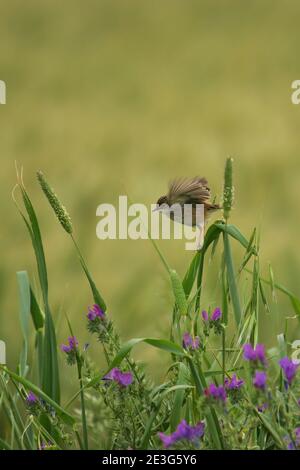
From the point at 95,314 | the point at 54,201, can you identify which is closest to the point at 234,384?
the point at 95,314

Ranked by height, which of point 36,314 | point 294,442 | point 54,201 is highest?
point 54,201

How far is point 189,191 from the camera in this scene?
1.20 m

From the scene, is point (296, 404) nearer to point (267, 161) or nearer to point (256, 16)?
point (267, 161)

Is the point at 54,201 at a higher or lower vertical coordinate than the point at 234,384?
higher

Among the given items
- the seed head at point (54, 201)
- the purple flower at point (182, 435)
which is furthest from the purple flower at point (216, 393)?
the seed head at point (54, 201)

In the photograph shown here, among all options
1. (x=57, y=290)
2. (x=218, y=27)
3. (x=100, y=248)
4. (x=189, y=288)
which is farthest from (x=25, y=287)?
(x=218, y=27)

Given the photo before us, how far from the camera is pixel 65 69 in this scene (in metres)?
4.56

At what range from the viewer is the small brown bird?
1195 millimetres

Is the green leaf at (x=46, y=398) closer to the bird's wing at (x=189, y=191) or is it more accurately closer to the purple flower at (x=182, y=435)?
the purple flower at (x=182, y=435)

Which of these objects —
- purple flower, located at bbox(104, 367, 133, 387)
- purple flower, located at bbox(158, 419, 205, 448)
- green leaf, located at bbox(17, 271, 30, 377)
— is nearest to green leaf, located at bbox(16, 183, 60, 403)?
green leaf, located at bbox(17, 271, 30, 377)

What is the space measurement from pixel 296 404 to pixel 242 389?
0.20ft

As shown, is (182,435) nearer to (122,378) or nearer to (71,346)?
(122,378)

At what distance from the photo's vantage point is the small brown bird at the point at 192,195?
1.20m
